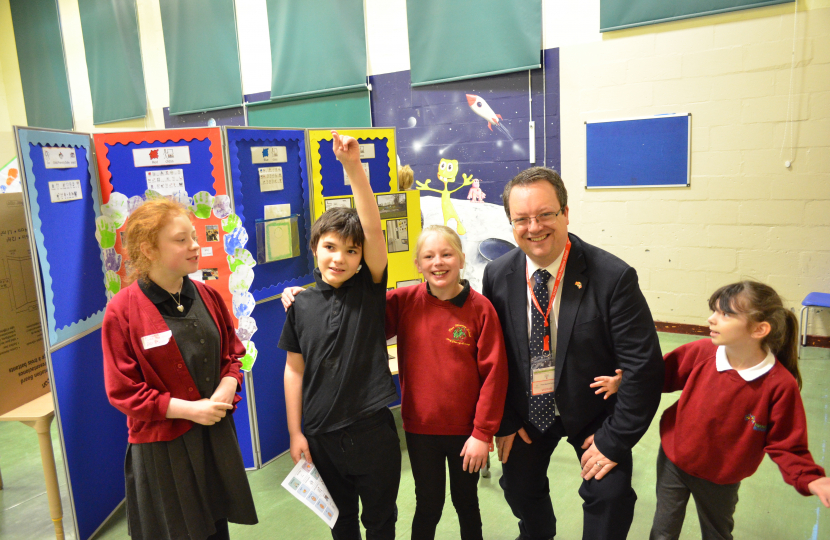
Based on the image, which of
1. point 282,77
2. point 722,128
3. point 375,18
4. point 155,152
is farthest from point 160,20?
point 722,128

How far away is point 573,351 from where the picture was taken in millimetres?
1704

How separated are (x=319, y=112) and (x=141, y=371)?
16.6 feet

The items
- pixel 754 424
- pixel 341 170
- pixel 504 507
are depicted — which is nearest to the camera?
pixel 754 424

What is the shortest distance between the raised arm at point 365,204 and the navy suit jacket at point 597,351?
1.52 feet

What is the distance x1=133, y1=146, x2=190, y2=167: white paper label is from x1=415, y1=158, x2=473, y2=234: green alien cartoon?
330 centimetres

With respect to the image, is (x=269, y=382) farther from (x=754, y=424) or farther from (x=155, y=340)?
(x=754, y=424)

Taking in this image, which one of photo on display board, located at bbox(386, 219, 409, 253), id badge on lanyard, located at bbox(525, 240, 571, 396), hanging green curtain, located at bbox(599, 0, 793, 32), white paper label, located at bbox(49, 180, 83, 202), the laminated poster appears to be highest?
hanging green curtain, located at bbox(599, 0, 793, 32)

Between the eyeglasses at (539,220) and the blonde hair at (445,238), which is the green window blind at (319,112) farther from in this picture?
the eyeglasses at (539,220)

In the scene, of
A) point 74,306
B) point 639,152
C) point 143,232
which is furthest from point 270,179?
point 639,152

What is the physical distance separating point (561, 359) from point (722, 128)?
3.47 m

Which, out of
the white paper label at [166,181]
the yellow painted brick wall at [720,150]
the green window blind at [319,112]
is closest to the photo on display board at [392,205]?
the white paper label at [166,181]

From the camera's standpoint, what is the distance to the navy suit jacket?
64.9 inches

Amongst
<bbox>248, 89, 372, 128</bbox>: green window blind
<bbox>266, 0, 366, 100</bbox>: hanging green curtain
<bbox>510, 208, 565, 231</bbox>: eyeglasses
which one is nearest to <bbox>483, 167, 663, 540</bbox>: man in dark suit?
<bbox>510, 208, 565, 231</bbox>: eyeglasses

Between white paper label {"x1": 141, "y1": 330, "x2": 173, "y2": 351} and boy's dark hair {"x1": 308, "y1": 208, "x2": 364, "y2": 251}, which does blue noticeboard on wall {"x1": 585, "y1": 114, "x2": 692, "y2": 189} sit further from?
white paper label {"x1": 141, "y1": 330, "x2": 173, "y2": 351}
